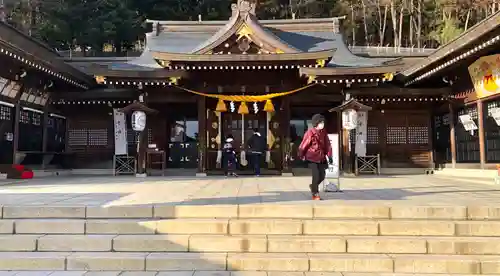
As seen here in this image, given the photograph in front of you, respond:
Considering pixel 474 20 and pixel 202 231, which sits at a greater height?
pixel 474 20

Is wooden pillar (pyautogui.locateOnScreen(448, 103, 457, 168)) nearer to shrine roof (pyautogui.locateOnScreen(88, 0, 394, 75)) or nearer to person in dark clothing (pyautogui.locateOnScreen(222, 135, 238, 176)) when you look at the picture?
shrine roof (pyautogui.locateOnScreen(88, 0, 394, 75))

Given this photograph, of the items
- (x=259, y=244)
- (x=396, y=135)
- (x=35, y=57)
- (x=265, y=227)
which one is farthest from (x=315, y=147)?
(x=35, y=57)

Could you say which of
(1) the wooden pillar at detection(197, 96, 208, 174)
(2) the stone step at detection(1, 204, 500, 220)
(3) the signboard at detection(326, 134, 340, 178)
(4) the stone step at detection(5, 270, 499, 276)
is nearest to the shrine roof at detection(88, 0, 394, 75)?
(1) the wooden pillar at detection(197, 96, 208, 174)

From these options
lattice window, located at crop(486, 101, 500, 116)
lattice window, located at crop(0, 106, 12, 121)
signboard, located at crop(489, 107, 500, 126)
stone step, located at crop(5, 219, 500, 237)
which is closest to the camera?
stone step, located at crop(5, 219, 500, 237)

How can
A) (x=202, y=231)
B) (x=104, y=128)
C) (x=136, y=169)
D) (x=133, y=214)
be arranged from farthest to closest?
1. (x=104, y=128)
2. (x=136, y=169)
3. (x=133, y=214)
4. (x=202, y=231)

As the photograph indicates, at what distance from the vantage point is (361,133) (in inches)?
556

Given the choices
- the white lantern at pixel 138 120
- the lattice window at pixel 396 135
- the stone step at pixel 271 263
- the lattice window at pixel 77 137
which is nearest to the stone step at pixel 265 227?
the stone step at pixel 271 263

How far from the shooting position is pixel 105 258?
4.85m

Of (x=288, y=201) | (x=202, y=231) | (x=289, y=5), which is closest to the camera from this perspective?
(x=202, y=231)

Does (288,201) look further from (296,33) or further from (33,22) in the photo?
(33,22)

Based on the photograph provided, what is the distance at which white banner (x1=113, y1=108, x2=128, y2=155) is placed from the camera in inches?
565

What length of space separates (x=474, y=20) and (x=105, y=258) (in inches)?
1470

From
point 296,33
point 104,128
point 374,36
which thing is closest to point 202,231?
point 104,128

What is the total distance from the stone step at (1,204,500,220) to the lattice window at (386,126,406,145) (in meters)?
9.69
